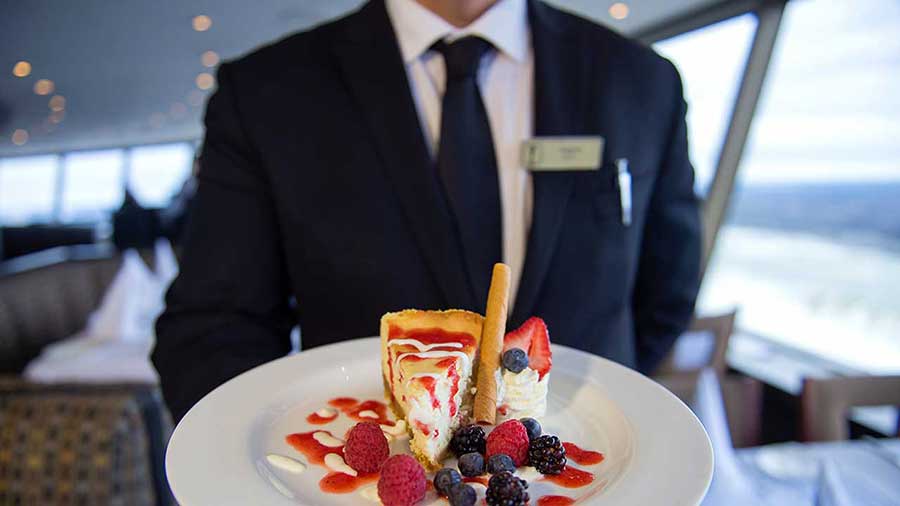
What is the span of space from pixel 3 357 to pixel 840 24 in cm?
429

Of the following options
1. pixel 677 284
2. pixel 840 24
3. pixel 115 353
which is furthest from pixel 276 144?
pixel 840 24

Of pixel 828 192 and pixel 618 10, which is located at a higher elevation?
pixel 618 10

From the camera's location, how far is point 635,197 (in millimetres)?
1376

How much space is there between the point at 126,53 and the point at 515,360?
9.45 ft

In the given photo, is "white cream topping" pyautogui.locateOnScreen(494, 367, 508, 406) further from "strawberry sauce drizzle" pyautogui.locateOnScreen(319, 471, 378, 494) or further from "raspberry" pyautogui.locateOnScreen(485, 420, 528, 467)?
"strawberry sauce drizzle" pyautogui.locateOnScreen(319, 471, 378, 494)

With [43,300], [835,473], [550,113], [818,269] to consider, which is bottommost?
[43,300]

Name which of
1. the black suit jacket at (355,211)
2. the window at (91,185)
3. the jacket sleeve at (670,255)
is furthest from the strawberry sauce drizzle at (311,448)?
the window at (91,185)

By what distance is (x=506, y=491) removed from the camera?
0.62m

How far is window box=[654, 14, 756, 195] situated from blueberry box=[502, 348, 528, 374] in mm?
3022

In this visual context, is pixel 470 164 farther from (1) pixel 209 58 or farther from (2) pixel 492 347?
(1) pixel 209 58

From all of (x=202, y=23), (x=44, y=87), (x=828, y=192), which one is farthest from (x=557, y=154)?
(x=828, y=192)

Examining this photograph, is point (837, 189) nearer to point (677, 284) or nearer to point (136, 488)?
point (677, 284)

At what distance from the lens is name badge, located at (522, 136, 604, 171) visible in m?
1.26

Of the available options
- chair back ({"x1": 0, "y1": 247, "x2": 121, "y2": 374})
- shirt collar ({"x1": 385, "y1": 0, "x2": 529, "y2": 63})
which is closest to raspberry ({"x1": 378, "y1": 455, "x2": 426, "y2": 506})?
shirt collar ({"x1": 385, "y1": 0, "x2": 529, "y2": 63})
